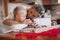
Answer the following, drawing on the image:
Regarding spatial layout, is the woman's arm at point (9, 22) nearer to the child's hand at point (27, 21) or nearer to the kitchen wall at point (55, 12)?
the child's hand at point (27, 21)

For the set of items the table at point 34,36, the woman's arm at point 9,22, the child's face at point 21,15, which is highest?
the child's face at point 21,15

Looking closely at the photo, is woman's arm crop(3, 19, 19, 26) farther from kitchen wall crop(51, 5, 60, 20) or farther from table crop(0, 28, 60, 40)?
kitchen wall crop(51, 5, 60, 20)

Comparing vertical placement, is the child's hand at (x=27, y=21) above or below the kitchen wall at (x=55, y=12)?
below

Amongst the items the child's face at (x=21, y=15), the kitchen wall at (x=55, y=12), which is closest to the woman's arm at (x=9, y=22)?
the child's face at (x=21, y=15)

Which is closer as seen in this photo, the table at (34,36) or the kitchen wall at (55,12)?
the table at (34,36)

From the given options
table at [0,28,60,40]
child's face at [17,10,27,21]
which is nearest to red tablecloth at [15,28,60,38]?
table at [0,28,60,40]

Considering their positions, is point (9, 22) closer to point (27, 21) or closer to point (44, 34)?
point (27, 21)

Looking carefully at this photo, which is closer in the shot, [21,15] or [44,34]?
[44,34]

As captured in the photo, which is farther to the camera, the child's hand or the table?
the child's hand

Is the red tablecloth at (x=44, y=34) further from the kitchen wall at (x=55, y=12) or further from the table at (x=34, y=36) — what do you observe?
the kitchen wall at (x=55, y=12)

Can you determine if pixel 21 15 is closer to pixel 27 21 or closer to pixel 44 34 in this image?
pixel 27 21

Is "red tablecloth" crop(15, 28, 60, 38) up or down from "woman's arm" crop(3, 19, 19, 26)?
down

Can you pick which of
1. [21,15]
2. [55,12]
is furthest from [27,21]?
[55,12]

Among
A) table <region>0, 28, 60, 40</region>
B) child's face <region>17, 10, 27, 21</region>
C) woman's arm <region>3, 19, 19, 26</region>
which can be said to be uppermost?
child's face <region>17, 10, 27, 21</region>
